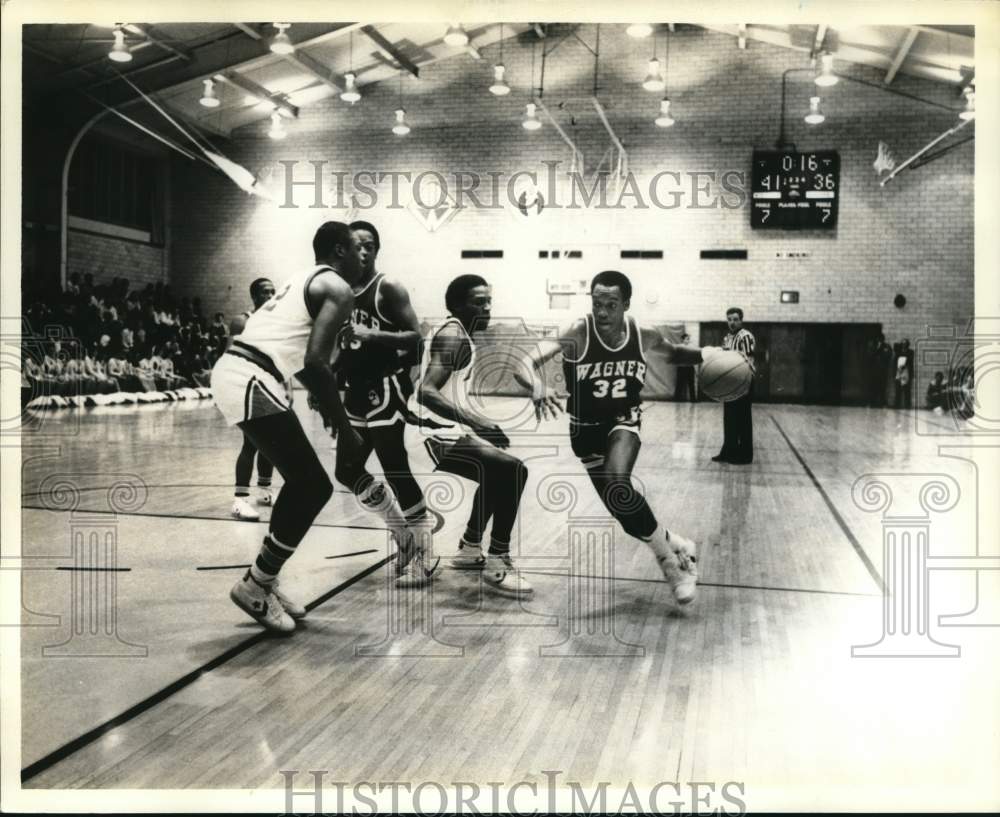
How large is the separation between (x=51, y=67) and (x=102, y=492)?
2.86 m

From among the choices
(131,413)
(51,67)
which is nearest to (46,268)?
(131,413)

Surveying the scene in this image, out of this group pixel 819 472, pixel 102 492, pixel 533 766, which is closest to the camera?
pixel 533 766

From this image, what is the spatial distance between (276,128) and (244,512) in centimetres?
759

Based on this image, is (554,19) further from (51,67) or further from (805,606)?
(51,67)

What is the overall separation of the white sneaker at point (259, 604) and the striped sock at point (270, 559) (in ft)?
0.10

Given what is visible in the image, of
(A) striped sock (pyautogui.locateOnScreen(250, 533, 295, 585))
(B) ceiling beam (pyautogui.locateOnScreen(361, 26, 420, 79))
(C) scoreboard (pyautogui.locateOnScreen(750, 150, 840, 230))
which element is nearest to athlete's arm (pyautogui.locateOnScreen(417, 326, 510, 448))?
(A) striped sock (pyautogui.locateOnScreen(250, 533, 295, 585))

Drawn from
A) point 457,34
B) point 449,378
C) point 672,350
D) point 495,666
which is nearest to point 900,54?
point 457,34

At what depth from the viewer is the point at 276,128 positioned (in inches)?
452

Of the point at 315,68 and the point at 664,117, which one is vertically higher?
the point at 664,117

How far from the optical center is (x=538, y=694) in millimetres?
2781

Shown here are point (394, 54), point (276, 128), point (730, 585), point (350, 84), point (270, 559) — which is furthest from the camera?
point (394, 54)

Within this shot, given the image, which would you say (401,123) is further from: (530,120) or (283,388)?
(283,388)

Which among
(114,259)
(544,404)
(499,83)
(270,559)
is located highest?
(499,83)

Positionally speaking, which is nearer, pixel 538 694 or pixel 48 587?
pixel 538 694
